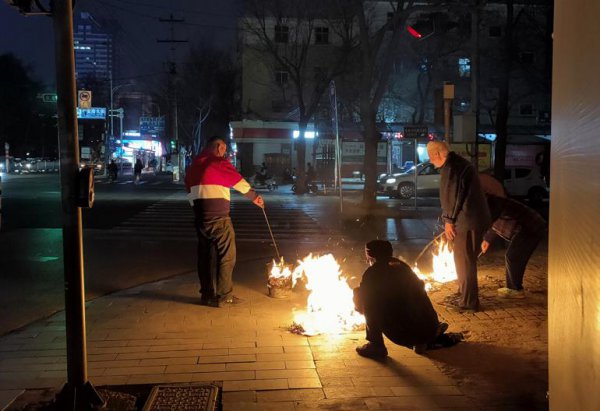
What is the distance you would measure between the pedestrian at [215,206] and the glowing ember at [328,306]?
1024 millimetres

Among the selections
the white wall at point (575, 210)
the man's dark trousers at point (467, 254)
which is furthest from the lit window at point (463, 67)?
the white wall at point (575, 210)

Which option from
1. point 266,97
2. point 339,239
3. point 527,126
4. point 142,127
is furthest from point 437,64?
point 142,127

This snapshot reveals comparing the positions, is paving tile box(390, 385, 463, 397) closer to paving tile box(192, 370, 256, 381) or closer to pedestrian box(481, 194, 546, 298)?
paving tile box(192, 370, 256, 381)

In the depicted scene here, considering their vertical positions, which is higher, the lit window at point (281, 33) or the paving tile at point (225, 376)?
the lit window at point (281, 33)

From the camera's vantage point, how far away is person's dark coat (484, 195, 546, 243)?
6.77 metres

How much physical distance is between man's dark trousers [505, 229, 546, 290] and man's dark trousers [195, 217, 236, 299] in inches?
127

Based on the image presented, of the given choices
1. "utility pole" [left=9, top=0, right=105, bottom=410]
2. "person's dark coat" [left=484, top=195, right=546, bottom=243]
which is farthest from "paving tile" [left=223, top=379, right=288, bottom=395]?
"person's dark coat" [left=484, top=195, right=546, bottom=243]

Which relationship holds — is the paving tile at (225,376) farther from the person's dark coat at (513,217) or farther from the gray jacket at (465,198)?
the person's dark coat at (513,217)

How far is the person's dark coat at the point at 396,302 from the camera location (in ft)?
16.5

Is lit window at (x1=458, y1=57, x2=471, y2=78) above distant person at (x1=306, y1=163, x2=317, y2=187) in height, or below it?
above

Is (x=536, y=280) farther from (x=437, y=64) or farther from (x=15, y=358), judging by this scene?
(x=437, y=64)

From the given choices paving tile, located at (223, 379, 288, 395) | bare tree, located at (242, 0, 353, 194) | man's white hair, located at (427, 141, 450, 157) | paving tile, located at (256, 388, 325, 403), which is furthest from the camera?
bare tree, located at (242, 0, 353, 194)

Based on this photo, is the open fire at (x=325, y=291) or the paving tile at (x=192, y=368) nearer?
the paving tile at (x=192, y=368)

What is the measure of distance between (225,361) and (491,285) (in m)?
4.13
